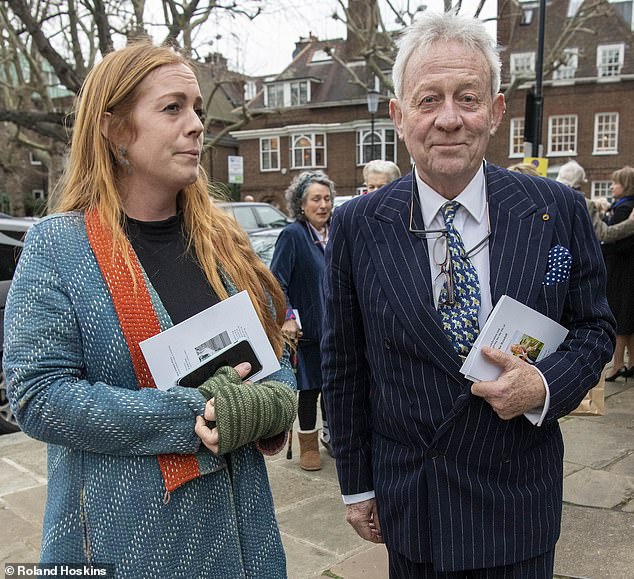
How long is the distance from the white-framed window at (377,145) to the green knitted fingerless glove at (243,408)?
3471 cm

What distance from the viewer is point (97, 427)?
4.88 feet

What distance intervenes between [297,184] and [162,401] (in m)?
3.53

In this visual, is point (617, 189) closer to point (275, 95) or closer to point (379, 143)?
point (379, 143)

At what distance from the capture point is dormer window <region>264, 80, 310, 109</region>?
38.9 m

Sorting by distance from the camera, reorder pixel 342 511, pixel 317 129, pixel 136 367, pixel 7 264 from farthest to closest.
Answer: pixel 317 129
pixel 7 264
pixel 342 511
pixel 136 367

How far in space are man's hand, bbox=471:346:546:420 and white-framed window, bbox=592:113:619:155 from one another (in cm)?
3188

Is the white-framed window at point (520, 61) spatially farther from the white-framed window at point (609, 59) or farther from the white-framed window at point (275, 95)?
the white-framed window at point (275, 95)

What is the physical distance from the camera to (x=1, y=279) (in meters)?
5.46

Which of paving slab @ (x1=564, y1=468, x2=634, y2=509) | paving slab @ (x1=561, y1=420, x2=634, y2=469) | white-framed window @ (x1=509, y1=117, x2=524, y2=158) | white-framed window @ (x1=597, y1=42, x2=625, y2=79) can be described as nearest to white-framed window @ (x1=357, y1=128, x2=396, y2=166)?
white-framed window @ (x1=509, y1=117, x2=524, y2=158)

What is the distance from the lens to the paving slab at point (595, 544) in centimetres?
309

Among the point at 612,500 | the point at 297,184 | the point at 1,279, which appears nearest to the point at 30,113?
the point at 1,279

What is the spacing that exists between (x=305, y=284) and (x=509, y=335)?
3.13m

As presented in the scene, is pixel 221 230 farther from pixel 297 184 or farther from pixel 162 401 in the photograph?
pixel 297 184

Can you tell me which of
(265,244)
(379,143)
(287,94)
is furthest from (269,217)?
(287,94)
